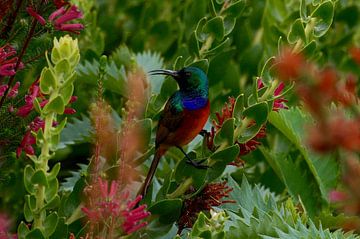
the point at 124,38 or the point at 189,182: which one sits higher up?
the point at 124,38

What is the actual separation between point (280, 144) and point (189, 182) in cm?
169

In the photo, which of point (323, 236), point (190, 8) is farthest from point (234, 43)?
point (323, 236)

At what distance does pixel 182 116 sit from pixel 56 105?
2.00 feet

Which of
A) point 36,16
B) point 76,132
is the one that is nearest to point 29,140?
point 36,16

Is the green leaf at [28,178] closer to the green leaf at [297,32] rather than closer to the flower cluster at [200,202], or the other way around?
the flower cluster at [200,202]

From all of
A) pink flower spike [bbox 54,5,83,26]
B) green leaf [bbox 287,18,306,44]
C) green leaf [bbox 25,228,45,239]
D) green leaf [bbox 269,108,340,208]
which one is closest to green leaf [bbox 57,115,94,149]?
green leaf [bbox 269,108,340,208]

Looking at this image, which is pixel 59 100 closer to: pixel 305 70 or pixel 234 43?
pixel 305 70

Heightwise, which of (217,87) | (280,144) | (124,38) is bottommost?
(280,144)

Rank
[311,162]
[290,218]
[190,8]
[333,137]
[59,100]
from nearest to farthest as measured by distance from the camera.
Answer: [333,137], [59,100], [290,218], [311,162], [190,8]

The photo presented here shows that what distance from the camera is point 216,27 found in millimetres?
2232

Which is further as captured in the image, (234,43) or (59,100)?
(234,43)

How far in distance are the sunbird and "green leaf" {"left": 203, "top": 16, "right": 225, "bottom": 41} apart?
0.11m

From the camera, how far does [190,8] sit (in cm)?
412

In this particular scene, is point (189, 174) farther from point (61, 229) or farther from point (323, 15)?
point (323, 15)
